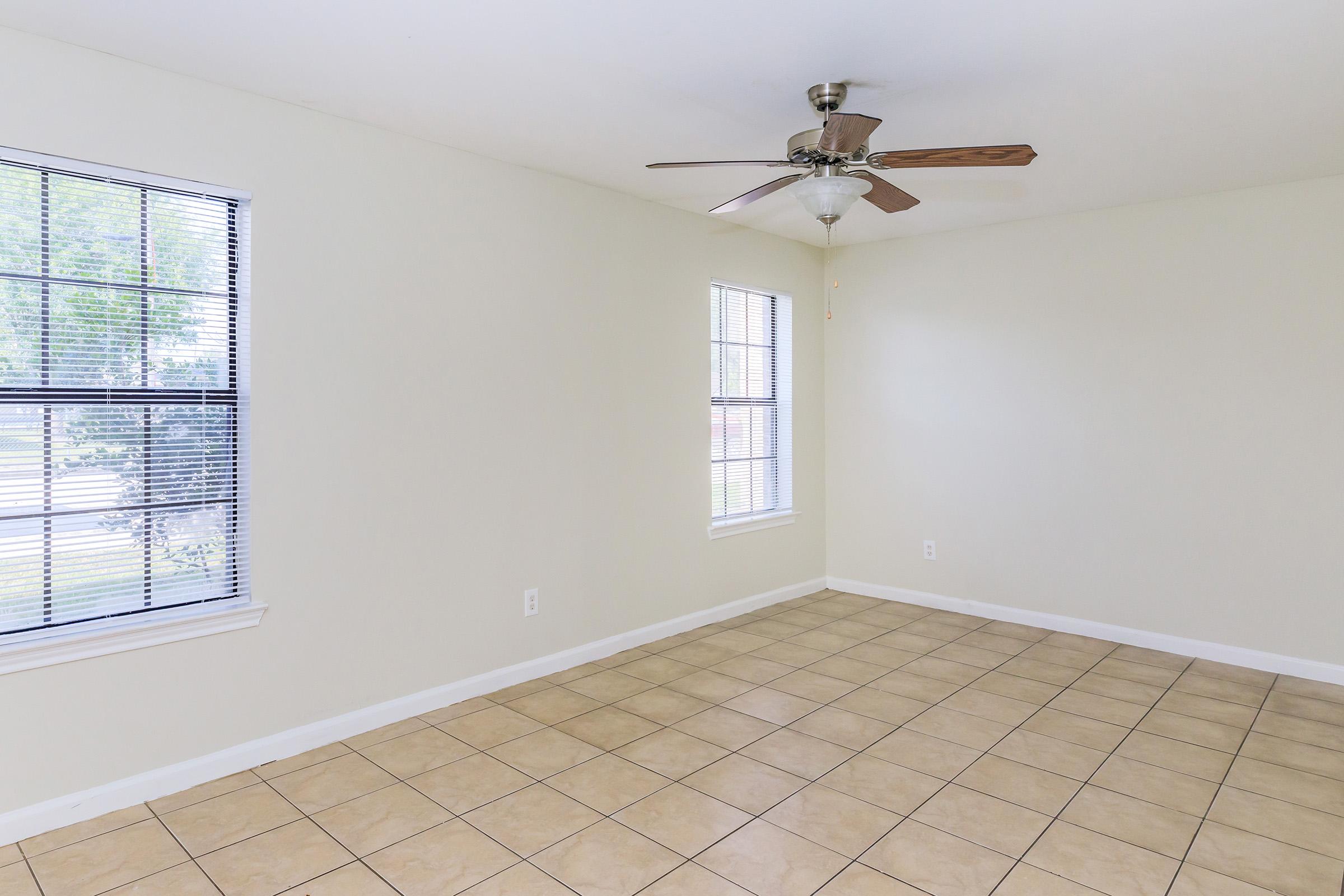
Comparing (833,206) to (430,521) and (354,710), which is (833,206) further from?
(354,710)

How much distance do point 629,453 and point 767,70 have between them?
2.09 m

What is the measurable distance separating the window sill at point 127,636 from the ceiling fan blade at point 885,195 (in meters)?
2.64

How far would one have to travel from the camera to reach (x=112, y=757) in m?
2.47

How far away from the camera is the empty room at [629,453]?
229 cm

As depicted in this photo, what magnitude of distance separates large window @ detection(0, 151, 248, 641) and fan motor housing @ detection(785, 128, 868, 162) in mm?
1961

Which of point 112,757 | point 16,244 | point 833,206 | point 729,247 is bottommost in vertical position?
point 112,757

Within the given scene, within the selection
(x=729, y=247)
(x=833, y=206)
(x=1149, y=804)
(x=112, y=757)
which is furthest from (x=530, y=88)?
(x=1149, y=804)

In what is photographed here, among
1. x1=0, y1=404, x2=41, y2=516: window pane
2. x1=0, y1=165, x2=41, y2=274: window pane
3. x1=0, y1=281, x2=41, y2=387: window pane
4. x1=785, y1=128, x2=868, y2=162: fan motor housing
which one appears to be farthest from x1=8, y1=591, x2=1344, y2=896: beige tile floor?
x1=785, y1=128, x2=868, y2=162: fan motor housing

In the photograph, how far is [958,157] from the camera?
8.18 feet

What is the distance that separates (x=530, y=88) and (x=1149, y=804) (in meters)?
3.16

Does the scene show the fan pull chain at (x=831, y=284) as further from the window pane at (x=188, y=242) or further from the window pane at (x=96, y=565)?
the window pane at (x=96, y=565)

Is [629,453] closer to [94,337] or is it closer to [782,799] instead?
[782,799]

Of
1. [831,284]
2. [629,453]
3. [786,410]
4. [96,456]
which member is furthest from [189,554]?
[831,284]

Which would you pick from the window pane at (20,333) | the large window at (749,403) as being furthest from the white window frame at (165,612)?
the large window at (749,403)
